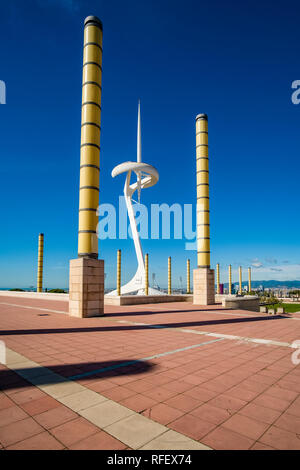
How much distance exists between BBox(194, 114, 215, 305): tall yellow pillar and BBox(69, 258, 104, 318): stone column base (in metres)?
8.66

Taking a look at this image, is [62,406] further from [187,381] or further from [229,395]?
[229,395]

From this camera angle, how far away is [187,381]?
13.9 feet

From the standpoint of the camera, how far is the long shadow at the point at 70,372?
4.16m

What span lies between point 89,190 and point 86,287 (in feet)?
14.7

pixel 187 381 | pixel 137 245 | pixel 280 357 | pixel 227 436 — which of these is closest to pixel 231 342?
pixel 280 357

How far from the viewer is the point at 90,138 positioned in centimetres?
1320

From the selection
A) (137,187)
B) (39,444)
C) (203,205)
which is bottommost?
(39,444)

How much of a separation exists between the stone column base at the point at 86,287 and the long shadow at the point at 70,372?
22.8 ft

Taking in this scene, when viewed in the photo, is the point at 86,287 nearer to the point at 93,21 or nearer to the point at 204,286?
the point at 204,286

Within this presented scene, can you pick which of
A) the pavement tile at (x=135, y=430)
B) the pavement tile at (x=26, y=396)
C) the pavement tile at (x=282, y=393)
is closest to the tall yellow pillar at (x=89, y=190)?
the pavement tile at (x=26, y=396)

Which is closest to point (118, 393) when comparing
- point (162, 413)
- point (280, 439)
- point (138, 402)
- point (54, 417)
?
point (138, 402)

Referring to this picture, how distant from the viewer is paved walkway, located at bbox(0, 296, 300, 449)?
2691 mm

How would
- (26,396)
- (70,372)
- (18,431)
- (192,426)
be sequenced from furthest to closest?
(70,372) → (26,396) → (192,426) → (18,431)
